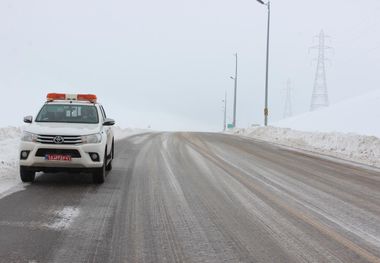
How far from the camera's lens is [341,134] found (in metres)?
23.5

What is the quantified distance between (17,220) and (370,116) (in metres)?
33.4

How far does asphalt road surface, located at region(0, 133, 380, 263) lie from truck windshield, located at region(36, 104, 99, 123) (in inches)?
53.6

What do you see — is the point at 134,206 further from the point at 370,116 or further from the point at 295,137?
the point at 370,116

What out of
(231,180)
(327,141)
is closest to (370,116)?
(327,141)

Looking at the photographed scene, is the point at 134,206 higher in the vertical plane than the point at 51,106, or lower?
lower

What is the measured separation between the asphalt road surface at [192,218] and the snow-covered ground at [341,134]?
7.40 m

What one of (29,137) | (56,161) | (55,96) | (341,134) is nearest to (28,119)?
(29,137)

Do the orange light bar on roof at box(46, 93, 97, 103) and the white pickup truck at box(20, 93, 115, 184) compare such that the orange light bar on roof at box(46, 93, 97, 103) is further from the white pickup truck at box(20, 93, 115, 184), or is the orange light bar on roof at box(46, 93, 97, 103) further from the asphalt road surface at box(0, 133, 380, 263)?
the asphalt road surface at box(0, 133, 380, 263)

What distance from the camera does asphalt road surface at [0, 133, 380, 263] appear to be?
5516 mm

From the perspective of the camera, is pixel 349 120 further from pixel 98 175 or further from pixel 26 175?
pixel 26 175

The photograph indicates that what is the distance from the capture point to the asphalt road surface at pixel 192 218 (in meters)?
5.52

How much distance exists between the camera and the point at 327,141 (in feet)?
78.2

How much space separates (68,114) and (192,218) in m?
5.22

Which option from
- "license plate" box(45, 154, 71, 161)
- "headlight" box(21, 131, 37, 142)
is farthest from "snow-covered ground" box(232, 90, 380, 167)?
"headlight" box(21, 131, 37, 142)
